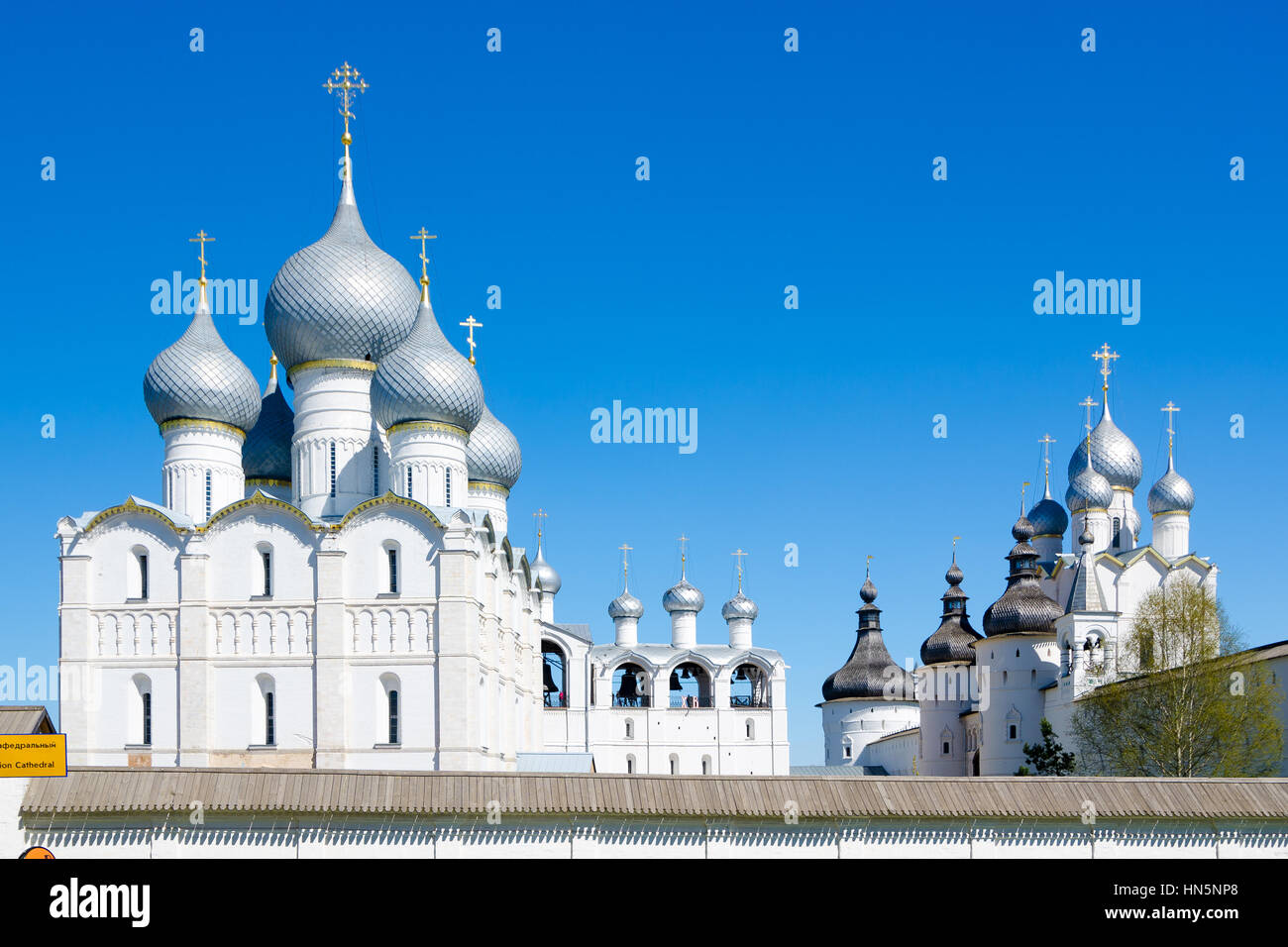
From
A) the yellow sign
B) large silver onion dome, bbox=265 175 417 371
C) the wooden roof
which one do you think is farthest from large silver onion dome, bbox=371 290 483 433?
Result: the yellow sign

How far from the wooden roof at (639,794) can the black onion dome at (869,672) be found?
43705 mm

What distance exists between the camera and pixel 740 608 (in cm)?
5456

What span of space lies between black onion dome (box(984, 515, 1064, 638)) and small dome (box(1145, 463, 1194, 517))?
16.2 ft

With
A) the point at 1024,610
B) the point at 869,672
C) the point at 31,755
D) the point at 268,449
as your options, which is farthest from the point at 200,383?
the point at 869,672

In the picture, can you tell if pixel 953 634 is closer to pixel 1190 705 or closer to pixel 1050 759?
pixel 1050 759

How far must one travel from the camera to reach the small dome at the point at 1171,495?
51312 mm

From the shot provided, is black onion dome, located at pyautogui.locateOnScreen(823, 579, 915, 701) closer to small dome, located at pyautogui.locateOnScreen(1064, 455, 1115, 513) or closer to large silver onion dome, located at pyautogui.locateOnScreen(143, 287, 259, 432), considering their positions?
small dome, located at pyautogui.locateOnScreen(1064, 455, 1115, 513)

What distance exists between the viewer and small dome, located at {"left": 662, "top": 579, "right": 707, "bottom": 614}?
54.3 meters

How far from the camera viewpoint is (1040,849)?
17.9 meters

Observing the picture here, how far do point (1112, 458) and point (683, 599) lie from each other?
16.4 metres

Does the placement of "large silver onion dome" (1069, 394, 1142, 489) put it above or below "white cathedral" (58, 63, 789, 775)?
above

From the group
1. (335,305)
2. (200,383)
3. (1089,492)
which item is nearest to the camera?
(200,383)

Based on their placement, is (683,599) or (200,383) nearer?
(200,383)

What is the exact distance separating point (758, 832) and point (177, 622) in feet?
50.8
